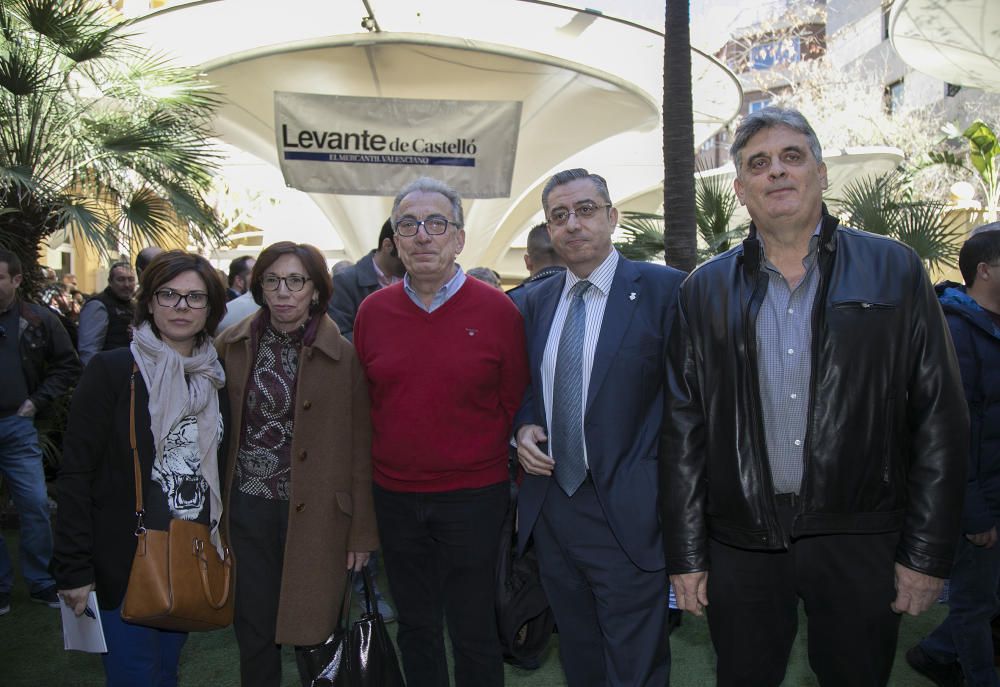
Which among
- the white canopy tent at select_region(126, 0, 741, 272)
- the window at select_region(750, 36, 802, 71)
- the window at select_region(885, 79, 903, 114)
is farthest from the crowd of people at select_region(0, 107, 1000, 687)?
the window at select_region(885, 79, 903, 114)

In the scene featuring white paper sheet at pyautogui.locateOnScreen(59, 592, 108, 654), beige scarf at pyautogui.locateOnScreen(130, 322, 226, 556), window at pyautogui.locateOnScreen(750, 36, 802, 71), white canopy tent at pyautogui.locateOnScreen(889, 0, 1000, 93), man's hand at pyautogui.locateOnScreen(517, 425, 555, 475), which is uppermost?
window at pyautogui.locateOnScreen(750, 36, 802, 71)

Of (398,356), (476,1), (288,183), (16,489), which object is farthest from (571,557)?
(476,1)

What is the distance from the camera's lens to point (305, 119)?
9.18 m

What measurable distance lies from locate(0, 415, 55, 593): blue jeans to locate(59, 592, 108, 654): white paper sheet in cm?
288

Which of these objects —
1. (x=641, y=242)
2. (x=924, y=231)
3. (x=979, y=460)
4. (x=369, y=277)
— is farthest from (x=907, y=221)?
(x=369, y=277)

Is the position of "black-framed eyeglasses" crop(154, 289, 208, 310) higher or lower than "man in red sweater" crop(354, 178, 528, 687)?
higher

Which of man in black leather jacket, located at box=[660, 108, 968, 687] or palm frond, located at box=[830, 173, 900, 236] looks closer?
man in black leather jacket, located at box=[660, 108, 968, 687]

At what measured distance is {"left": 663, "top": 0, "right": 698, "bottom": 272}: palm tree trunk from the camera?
24.9 feet

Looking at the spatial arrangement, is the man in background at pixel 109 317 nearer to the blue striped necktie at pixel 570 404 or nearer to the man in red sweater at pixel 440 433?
the man in red sweater at pixel 440 433

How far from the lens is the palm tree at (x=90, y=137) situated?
6.60 m

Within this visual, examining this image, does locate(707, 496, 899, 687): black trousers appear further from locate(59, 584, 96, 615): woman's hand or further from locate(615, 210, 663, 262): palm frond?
locate(615, 210, 663, 262): palm frond

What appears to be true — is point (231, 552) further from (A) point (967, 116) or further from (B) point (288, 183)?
(A) point (967, 116)

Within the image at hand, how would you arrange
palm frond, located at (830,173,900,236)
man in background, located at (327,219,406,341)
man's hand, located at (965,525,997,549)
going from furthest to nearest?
palm frond, located at (830,173,900,236), man in background, located at (327,219,406,341), man's hand, located at (965,525,997,549)

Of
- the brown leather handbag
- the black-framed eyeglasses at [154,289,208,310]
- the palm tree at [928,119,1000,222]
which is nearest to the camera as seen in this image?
the brown leather handbag
